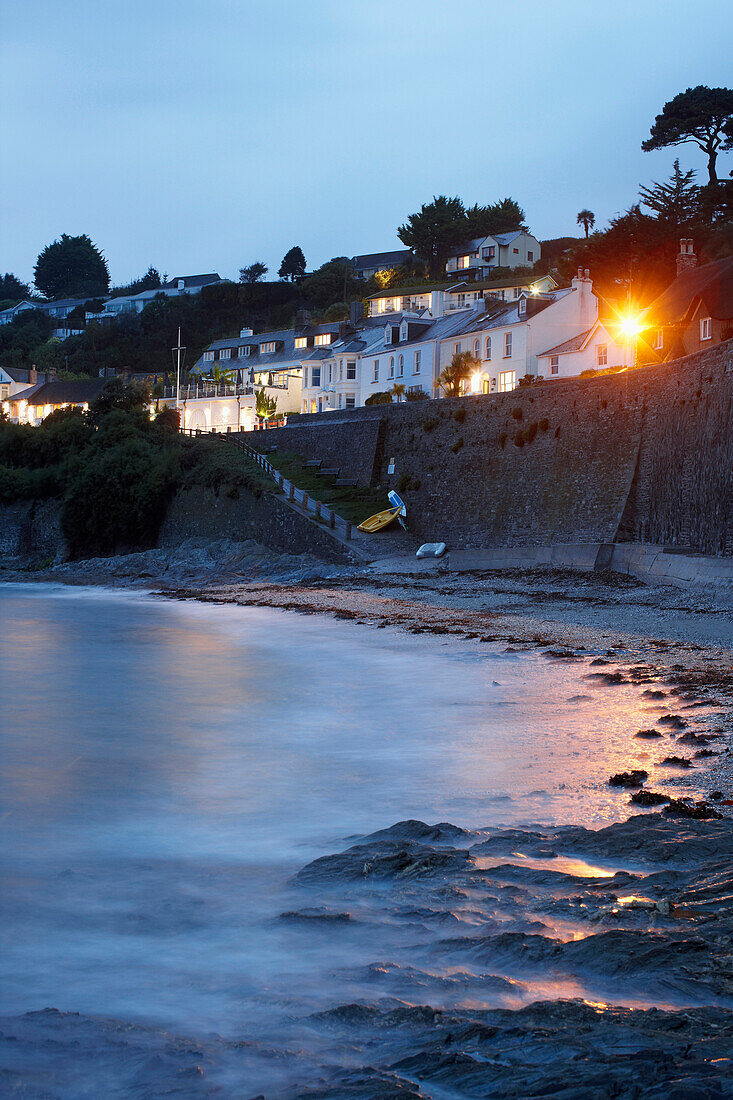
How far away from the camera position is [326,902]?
5.21 m

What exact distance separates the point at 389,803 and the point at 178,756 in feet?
9.94

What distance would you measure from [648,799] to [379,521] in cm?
2435

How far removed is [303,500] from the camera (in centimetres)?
3300

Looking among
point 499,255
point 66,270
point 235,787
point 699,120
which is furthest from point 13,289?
point 235,787

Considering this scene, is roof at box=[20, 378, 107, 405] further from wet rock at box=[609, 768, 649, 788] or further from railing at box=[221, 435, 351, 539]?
wet rock at box=[609, 768, 649, 788]

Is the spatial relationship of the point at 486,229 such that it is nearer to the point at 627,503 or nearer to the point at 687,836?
the point at 627,503

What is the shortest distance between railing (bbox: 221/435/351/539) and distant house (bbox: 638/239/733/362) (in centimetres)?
1205

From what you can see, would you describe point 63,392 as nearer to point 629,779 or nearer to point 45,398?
point 45,398

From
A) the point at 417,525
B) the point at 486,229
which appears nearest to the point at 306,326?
the point at 486,229

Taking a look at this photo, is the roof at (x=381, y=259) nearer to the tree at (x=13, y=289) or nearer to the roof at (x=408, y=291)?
the roof at (x=408, y=291)

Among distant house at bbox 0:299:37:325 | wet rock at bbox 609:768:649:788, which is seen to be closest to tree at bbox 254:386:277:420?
wet rock at bbox 609:768:649:788

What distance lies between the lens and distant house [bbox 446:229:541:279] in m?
72.8

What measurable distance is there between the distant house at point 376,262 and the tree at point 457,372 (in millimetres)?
49295

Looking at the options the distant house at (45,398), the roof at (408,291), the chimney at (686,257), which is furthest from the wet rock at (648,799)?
the distant house at (45,398)
